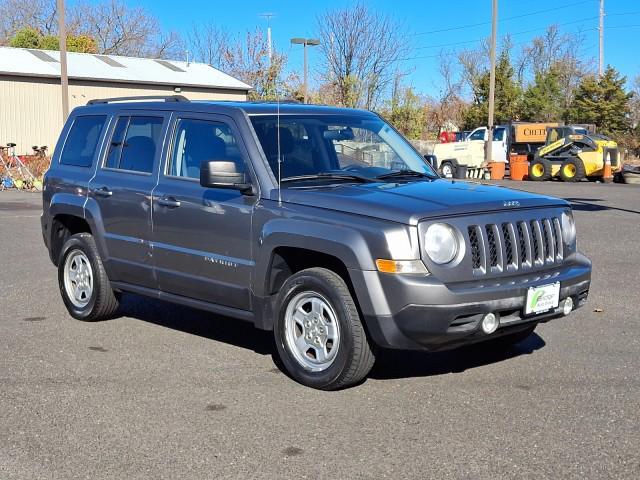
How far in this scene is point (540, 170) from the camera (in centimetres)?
2988

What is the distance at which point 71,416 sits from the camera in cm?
482

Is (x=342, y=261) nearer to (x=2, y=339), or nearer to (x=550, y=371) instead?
(x=550, y=371)

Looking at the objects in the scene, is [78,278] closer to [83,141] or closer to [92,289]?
[92,289]

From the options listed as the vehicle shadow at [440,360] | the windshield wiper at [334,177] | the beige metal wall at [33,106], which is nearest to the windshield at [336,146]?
the windshield wiper at [334,177]

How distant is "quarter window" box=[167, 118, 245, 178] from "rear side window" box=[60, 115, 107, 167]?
1.18 metres

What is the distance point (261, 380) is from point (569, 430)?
6.60 feet

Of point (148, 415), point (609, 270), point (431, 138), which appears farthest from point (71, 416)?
point (431, 138)

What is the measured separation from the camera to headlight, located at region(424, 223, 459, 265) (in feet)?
16.1

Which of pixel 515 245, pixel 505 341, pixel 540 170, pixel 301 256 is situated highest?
pixel 540 170

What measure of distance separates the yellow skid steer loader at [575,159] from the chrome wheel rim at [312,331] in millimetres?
25177

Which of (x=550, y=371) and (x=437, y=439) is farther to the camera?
Answer: (x=550, y=371)

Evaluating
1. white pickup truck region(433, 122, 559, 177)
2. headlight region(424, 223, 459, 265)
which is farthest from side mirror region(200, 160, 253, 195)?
white pickup truck region(433, 122, 559, 177)

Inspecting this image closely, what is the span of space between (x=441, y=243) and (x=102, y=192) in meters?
3.20

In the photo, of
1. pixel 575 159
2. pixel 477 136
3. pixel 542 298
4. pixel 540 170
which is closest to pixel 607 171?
pixel 575 159
